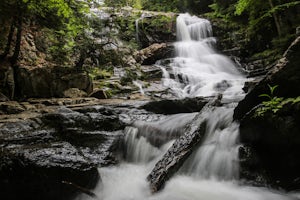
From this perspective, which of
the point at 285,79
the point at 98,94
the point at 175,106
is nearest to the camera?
the point at 285,79

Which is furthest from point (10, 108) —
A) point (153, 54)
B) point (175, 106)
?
point (153, 54)

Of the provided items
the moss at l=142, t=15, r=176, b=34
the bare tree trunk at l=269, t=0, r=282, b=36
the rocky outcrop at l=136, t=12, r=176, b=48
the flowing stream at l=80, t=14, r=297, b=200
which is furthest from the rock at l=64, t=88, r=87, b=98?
the moss at l=142, t=15, r=176, b=34

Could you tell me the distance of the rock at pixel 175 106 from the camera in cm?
712

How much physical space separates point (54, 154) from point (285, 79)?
3.87 meters

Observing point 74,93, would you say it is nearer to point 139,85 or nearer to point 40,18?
point 40,18

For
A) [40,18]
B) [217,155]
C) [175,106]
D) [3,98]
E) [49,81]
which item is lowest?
[217,155]

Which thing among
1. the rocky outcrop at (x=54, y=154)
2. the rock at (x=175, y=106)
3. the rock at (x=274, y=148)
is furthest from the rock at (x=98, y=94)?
the rock at (x=274, y=148)

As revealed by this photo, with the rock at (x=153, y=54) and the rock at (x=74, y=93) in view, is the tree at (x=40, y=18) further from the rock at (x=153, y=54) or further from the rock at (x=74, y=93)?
the rock at (x=153, y=54)

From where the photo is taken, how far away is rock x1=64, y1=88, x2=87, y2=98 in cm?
863

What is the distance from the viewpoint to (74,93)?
8789mm

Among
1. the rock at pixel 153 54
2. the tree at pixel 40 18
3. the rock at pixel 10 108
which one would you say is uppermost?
the tree at pixel 40 18

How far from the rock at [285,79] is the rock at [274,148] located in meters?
0.34

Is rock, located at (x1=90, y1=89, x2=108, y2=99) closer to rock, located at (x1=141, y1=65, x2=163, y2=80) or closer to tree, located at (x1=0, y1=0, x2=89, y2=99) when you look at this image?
tree, located at (x1=0, y1=0, x2=89, y2=99)

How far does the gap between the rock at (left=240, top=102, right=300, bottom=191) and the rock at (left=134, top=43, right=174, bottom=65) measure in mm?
11059
